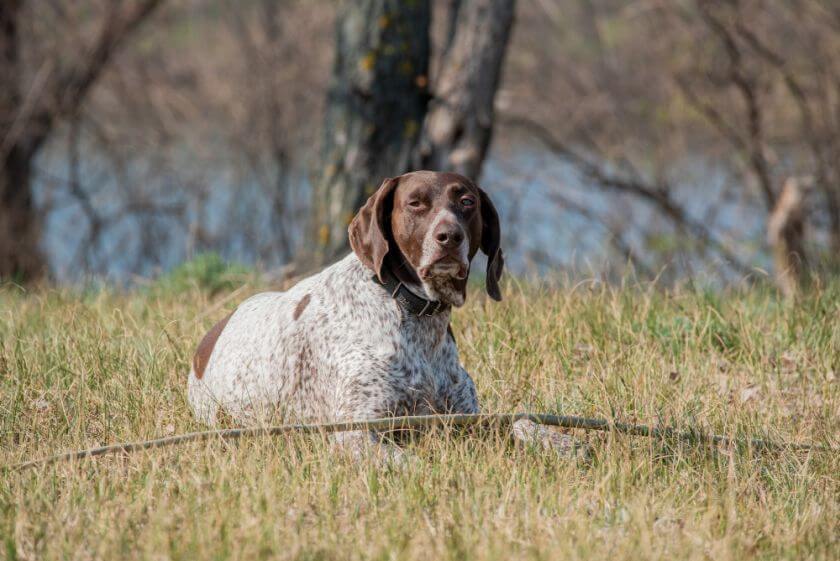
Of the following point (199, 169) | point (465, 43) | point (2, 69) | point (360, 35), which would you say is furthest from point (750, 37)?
point (199, 169)

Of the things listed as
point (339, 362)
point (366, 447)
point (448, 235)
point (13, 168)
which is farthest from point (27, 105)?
point (366, 447)

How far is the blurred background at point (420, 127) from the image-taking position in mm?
8188

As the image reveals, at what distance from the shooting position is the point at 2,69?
464 inches

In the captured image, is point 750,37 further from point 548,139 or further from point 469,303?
point 469,303

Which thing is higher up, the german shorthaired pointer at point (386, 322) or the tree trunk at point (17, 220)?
the german shorthaired pointer at point (386, 322)

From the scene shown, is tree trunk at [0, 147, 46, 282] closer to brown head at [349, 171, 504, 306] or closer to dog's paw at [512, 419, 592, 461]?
brown head at [349, 171, 504, 306]

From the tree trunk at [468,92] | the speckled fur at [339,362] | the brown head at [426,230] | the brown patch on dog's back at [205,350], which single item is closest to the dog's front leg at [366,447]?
the speckled fur at [339,362]

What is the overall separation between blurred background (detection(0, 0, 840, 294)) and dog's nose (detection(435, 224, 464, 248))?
265 cm

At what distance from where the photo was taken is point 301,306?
4.60 m

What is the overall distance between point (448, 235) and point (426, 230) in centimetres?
12

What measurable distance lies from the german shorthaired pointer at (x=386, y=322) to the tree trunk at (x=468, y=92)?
13.1ft

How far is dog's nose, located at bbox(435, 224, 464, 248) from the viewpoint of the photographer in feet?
13.4

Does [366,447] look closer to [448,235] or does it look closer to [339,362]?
[339,362]

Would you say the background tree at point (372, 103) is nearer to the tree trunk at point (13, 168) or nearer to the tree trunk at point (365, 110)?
the tree trunk at point (365, 110)
